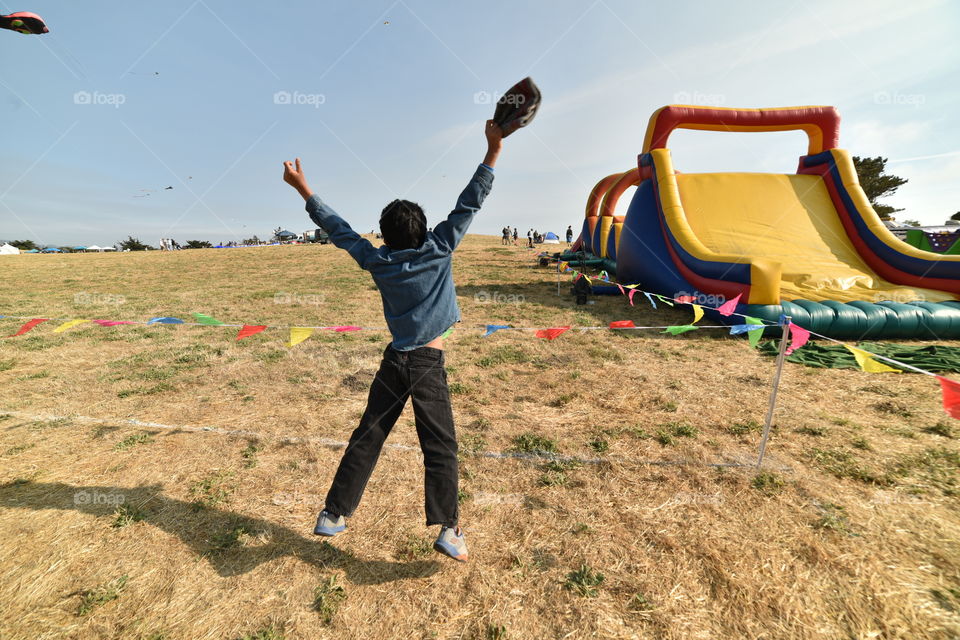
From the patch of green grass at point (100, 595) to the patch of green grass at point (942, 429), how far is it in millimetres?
6828

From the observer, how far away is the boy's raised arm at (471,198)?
2219 millimetres

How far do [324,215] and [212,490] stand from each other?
2.64 m

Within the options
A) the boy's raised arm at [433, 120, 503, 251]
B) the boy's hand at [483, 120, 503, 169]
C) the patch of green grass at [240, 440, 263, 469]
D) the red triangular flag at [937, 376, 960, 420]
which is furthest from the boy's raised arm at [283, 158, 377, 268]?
the red triangular flag at [937, 376, 960, 420]

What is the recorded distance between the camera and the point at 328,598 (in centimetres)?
219

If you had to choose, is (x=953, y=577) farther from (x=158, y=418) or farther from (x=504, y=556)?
(x=158, y=418)

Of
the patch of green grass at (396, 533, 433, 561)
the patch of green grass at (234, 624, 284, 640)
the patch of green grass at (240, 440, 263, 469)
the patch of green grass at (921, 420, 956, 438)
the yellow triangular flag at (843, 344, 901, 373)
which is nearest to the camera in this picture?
the patch of green grass at (234, 624, 284, 640)

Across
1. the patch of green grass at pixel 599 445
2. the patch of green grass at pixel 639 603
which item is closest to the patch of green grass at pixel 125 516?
the patch of green grass at pixel 639 603

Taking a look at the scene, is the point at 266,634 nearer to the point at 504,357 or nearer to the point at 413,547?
the point at 413,547

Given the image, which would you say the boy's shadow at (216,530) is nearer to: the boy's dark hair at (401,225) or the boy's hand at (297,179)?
the boy's dark hair at (401,225)

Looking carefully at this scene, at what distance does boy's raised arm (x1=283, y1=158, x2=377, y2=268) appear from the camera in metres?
2.29

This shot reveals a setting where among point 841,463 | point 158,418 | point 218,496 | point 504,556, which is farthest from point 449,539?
point 158,418

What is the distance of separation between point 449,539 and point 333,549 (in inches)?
36.3

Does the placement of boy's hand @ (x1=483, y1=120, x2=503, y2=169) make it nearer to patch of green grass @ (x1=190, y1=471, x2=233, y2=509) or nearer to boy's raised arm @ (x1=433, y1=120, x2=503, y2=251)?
boy's raised arm @ (x1=433, y1=120, x2=503, y2=251)

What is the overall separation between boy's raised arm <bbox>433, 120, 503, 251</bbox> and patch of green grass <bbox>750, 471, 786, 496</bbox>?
10.3 feet
